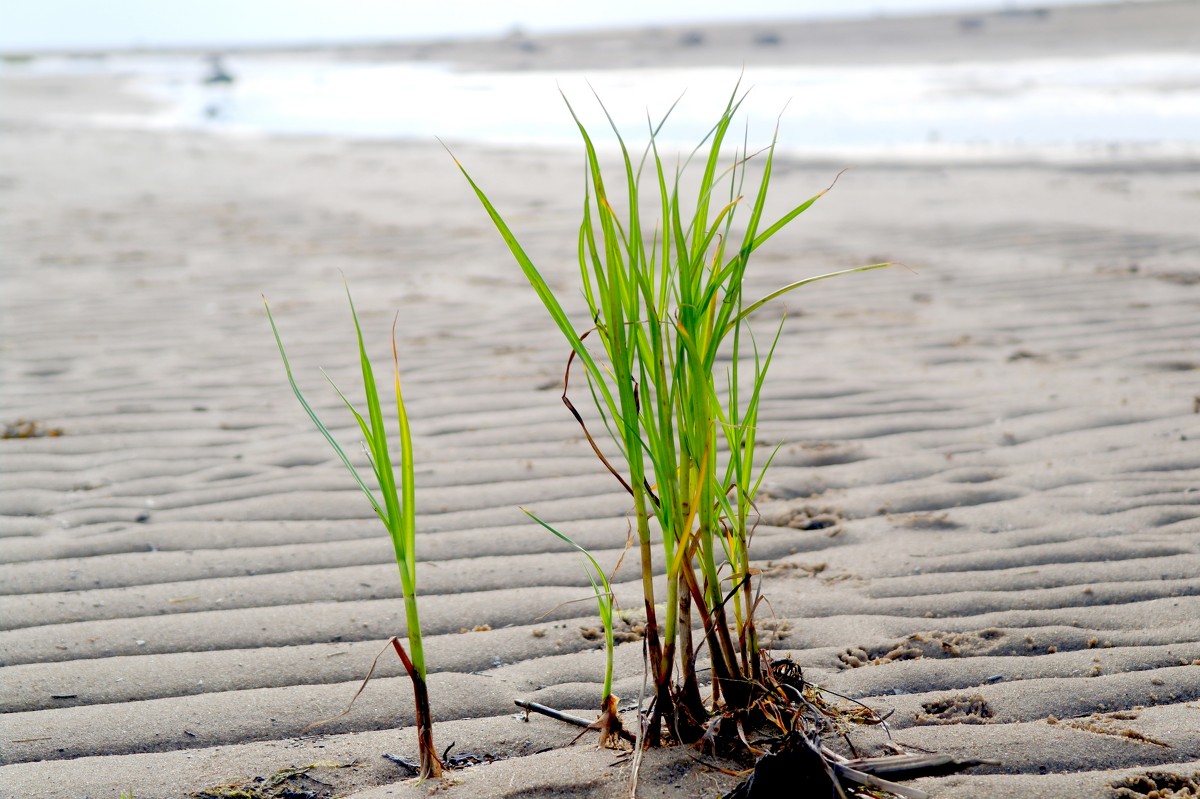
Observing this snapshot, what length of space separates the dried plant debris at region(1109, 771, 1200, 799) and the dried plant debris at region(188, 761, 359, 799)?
3.91 feet

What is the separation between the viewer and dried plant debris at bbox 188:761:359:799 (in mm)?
1626

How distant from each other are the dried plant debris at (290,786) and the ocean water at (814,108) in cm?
601

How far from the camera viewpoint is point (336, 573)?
7.98 feet

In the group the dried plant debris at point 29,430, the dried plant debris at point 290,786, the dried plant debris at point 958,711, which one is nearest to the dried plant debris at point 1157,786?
the dried plant debris at point 958,711

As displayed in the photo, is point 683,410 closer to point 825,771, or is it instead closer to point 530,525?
point 825,771

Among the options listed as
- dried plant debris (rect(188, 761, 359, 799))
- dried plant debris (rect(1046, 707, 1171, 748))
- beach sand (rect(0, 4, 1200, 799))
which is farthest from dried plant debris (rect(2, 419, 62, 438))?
dried plant debris (rect(1046, 707, 1171, 748))

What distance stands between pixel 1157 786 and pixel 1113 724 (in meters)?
0.17

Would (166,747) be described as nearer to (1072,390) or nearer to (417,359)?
(417,359)

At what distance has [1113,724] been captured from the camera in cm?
175

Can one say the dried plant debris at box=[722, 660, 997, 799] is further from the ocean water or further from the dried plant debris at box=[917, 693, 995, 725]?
the ocean water

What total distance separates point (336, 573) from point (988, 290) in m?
3.77

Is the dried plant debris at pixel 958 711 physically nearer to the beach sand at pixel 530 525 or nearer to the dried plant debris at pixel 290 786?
the beach sand at pixel 530 525

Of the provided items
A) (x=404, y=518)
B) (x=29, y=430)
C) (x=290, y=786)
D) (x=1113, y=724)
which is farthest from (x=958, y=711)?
(x=29, y=430)

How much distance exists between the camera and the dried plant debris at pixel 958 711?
5.84 ft
